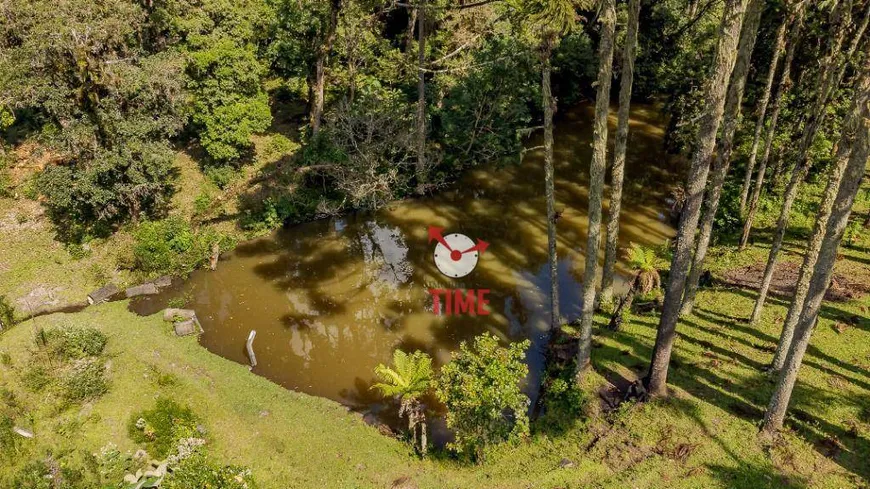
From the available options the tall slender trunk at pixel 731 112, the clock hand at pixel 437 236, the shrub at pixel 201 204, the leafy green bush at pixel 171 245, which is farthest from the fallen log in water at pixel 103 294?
the tall slender trunk at pixel 731 112

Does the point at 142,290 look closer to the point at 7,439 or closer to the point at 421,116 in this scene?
the point at 7,439

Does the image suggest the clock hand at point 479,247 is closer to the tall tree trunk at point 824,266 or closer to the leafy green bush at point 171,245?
the leafy green bush at point 171,245

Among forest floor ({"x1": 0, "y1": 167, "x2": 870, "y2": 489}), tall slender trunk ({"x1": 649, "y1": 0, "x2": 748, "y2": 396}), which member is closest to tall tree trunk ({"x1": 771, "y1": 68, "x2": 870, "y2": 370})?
forest floor ({"x1": 0, "y1": 167, "x2": 870, "y2": 489})

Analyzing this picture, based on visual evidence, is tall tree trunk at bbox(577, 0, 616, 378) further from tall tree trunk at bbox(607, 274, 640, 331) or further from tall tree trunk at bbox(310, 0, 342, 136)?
tall tree trunk at bbox(310, 0, 342, 136)

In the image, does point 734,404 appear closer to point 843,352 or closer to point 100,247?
point 843,352

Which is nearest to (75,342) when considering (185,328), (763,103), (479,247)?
(185,328)

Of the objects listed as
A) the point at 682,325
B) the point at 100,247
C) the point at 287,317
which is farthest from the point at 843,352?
the point at 100,247
